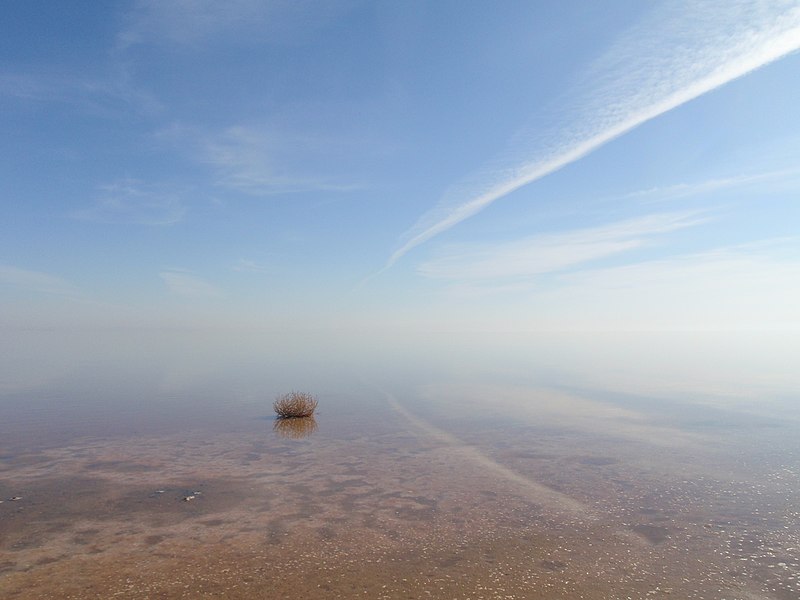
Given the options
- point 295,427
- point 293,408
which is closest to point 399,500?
→ point 295,427

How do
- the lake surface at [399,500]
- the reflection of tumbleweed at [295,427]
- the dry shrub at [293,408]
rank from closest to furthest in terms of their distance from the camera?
the lake surface at [399,500]
the reflection of tumbleweed at [295,427]
the dry shrub at [293,408]

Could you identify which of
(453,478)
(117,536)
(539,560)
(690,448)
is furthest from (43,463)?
(690,448)

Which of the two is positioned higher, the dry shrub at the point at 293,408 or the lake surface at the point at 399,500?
the dry shrub at the point at 293,408

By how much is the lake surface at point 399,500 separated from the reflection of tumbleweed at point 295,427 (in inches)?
5.5

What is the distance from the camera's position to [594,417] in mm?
21766

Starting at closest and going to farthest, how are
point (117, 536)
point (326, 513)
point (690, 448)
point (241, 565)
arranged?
point (241, 565), point (117, 536), point (326, 513), point (690, 448)

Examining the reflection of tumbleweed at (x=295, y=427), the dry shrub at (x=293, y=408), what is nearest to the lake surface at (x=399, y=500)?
the reflection of tumbleweed at (x=295, y=427)

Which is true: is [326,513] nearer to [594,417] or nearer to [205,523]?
[205,523]

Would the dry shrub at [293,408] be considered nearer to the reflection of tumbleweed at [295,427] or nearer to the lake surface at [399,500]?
the reflection of tumbleweed at [295,427]

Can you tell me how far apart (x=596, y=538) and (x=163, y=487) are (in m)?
9.75

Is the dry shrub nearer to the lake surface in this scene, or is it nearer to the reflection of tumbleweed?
the reflection of tumbleweed

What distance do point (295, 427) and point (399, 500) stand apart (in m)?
9.25

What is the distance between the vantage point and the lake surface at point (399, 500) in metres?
7.69

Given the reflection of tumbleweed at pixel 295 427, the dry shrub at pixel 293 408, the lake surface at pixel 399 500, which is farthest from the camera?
the dry shrub at pixel 293 408
